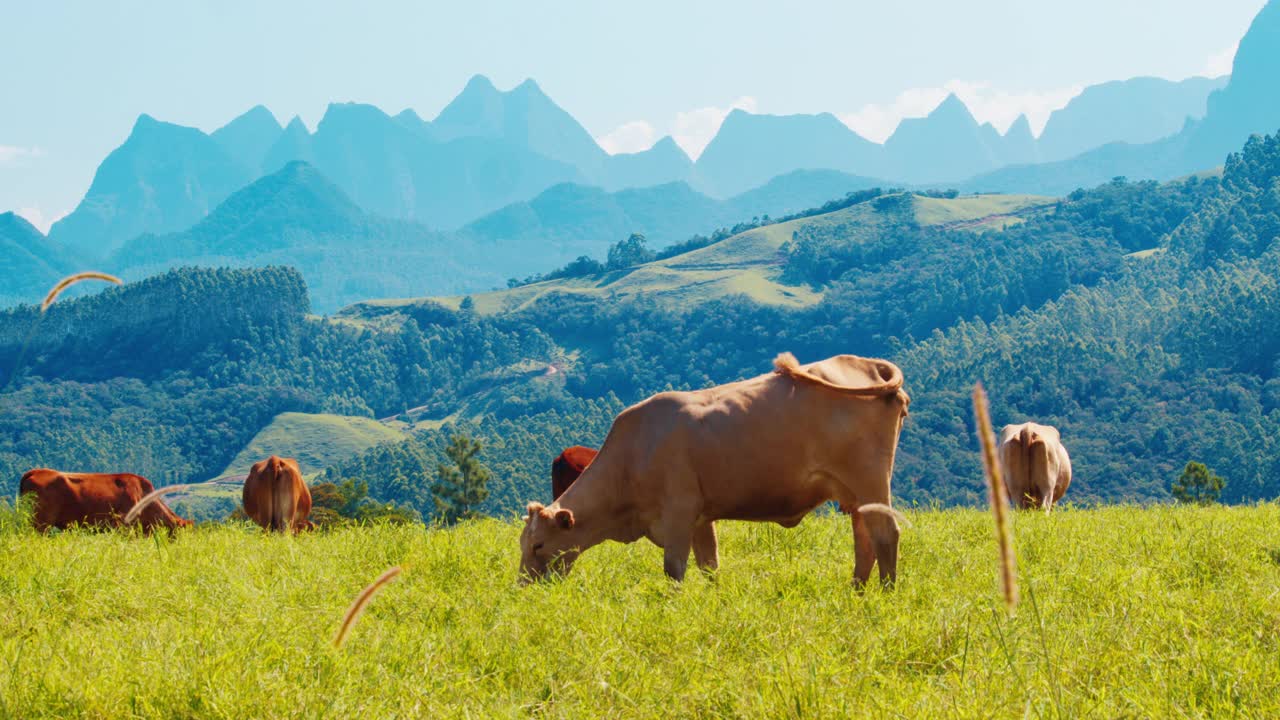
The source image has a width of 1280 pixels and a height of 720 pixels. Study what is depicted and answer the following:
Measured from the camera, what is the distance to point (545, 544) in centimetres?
942

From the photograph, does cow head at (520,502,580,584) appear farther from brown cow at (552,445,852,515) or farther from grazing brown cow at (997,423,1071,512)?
grazing brown cow at (997,423,1071,512)

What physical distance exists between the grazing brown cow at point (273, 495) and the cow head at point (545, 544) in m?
9.51

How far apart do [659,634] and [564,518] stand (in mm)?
2599

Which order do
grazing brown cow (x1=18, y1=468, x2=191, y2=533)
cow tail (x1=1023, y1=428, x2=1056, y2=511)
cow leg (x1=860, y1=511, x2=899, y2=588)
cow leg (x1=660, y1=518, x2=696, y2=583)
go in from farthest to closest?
cow tail (x1=1023, y1=428, x2=1056, y2=511)
grazing brown cow (x1=18, y1=468, x2=191, y2=533)
cow leg (x1=660, y1=518, x2=696, y2=583)
cow leg (x1=860, y1=511, x2=899, y2=588)

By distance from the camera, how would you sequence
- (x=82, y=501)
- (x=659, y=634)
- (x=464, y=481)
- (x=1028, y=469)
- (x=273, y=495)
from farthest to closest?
(x=464, y=481) → (x=1028, y=469) → (x=273, y=495) → (x=82, y=501) → (x=659, y=634)

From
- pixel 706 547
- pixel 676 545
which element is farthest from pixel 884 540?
pixel 706 547

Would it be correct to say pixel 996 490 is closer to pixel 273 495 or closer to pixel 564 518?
pixel 564 518

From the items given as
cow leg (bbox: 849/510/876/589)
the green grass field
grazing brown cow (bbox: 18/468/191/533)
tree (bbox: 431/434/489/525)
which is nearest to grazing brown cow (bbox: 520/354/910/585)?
cow leg (bbox: 849/510/876/589)

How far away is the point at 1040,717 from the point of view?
4.83 meters

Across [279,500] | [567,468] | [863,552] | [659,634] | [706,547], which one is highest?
[659,634]

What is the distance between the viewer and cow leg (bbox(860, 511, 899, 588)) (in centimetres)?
835

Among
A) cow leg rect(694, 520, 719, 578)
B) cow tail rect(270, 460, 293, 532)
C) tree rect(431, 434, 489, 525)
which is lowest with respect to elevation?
tree rect(431, 434, 489, 525)

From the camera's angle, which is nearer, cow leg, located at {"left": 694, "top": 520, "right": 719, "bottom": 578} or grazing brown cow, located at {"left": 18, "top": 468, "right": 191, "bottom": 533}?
cow leg, located at {"left": 694, "top": 520, "right": 719, "bottom": 578}

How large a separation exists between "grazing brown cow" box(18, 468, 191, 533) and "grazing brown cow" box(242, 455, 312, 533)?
113cm
